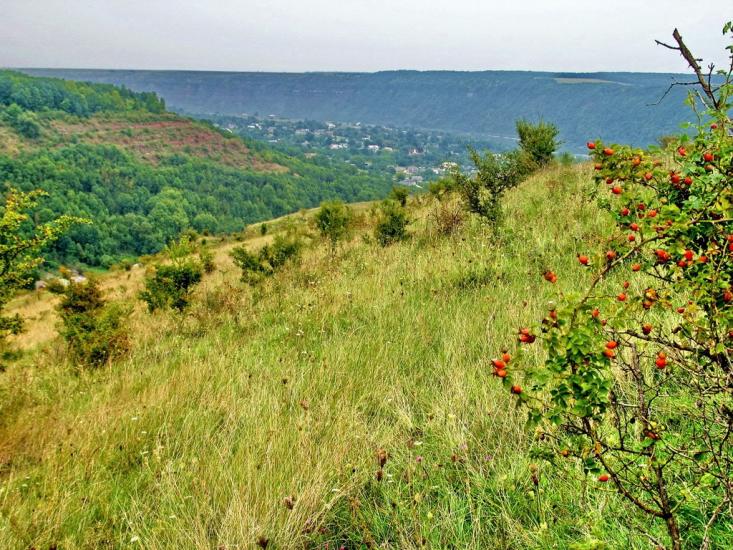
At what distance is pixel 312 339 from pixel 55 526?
7.63ft

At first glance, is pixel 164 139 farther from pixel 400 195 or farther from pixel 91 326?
pixel 91 326

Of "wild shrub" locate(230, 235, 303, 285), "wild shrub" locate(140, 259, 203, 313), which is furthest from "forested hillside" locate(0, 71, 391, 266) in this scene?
"wild shrub" locate(140, 259, 203, 313)

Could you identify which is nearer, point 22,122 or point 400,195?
point 400,195

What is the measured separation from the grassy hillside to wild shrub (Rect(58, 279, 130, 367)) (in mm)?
886

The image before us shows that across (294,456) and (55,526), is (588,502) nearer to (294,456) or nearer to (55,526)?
(294,456)

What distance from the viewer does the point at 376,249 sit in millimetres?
8047

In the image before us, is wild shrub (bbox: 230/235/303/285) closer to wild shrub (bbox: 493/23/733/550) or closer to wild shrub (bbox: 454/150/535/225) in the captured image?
wild shrub (bbox: 454/150/535/225)

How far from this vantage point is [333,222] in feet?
42.1

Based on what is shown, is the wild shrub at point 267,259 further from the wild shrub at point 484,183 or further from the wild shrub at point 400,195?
the wild shrub at point 400,195

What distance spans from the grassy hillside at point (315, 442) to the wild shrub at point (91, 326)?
89cm

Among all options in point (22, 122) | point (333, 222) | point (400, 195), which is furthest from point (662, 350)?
point (22, 122)

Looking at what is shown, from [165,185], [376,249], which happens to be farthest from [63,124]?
[376,249]

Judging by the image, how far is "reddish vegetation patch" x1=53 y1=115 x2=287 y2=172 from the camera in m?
154

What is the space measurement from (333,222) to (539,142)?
793cm
